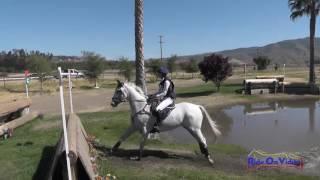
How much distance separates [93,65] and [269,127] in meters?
34.9

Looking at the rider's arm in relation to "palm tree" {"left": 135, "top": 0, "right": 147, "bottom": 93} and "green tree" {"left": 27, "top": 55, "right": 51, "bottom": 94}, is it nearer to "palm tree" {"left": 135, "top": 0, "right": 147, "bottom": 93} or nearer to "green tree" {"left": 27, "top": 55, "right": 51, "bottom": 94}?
"palm tree" {"left": 135, "top": 0, "right": 147, "bottom": 93}

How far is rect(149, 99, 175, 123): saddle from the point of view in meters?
10.4

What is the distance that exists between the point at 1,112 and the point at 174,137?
614 centimetres

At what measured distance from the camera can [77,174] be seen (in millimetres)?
7250

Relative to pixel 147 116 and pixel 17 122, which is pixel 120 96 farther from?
pixel 17 122

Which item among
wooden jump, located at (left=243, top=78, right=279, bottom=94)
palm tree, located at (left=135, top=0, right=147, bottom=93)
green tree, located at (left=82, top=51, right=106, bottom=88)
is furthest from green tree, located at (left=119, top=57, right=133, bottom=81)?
palm tree, located at (left=135, top=0, right=147, bottom=93)

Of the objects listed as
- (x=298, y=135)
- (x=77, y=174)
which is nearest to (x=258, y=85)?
(x=298, y=135)

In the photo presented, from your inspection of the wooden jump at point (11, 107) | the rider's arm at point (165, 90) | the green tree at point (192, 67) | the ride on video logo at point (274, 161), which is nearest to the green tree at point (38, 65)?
the green tree at point (192, 67)

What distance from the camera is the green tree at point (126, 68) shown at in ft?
177

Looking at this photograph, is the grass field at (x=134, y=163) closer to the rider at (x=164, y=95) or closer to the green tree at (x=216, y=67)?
the rider at (x=164, y=95)

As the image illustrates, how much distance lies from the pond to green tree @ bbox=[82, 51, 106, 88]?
87.1 feet

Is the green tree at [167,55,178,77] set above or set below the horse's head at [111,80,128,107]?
above

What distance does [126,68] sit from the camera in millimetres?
53906

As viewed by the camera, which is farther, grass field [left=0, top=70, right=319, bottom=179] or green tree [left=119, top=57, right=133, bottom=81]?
green tree [left=119, top=57, right=133, bottom=81]
